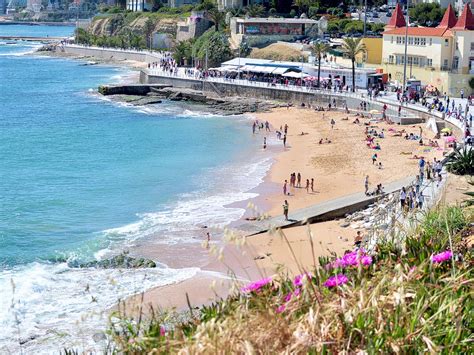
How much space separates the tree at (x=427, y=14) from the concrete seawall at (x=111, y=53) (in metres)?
28.6

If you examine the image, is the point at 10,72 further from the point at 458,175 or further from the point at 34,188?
the point at 458,175

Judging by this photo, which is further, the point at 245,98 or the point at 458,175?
the point at 245,98

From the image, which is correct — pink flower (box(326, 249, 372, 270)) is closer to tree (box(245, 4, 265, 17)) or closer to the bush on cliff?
the bush on cliff

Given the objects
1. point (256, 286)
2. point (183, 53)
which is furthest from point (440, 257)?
point (183, 53)

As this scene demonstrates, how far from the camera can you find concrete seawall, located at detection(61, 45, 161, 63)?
94312 mm

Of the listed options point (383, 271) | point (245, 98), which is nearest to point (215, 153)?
point (245, 98)

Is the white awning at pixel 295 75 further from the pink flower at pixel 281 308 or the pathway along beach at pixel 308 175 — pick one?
the pink flower at pixel 281 308

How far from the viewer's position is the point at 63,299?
62.8ft

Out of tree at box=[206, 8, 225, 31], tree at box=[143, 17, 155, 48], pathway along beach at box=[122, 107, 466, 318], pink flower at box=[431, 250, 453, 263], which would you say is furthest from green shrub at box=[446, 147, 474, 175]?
tree at box=[143, 17, 155, 48]

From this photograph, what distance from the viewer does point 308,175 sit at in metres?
33.1

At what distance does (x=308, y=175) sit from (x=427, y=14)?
46.5m

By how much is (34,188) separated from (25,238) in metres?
7.73

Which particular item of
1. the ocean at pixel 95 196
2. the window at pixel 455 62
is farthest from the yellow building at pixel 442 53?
the ocean at pixel 95 196

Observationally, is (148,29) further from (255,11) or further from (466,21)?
(466,21)
